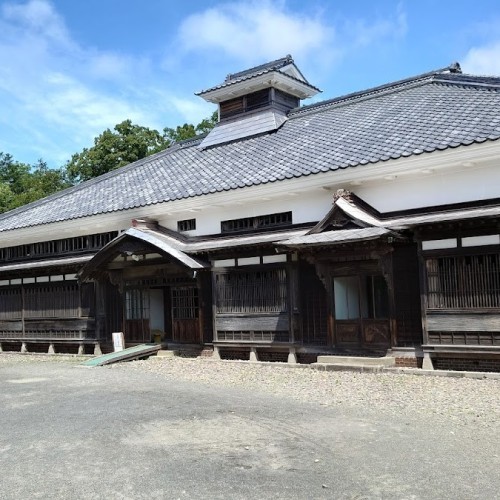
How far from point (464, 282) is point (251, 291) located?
570cm

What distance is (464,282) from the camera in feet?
37.8

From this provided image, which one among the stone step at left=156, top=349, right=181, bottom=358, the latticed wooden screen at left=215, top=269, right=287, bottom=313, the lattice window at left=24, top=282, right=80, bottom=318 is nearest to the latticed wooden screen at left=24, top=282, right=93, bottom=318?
the lattice window at left=24, top=282, right=80, bottom=318

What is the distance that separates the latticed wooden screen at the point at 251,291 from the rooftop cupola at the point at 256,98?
21.0 ft

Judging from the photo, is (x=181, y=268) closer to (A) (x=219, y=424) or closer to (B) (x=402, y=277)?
(B) (x=402, y=277)

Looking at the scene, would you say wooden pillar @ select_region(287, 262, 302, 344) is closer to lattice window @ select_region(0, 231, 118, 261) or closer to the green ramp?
the green ramp

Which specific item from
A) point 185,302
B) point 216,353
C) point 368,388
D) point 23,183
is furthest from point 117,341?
point 23,183

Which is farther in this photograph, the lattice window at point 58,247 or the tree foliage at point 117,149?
the tree foliage at point 117,149

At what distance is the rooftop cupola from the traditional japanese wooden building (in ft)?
0.24

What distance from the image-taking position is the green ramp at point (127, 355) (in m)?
15.4

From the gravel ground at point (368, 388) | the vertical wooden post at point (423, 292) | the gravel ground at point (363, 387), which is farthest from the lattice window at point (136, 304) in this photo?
the vertical wooden post at point (423, 292)

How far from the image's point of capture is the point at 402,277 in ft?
41.6

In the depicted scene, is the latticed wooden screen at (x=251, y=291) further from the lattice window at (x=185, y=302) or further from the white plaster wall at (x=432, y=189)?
the white plaster wall at (x=432, y=189)

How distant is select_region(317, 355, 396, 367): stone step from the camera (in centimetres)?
1241

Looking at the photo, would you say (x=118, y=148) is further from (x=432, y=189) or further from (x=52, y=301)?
(x=432, y=189)
